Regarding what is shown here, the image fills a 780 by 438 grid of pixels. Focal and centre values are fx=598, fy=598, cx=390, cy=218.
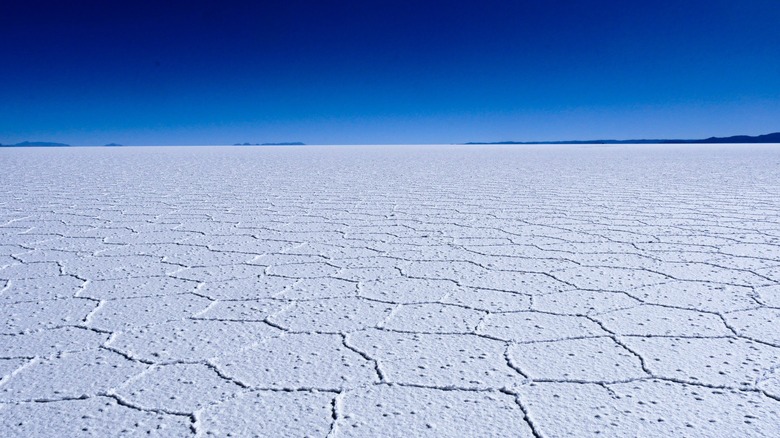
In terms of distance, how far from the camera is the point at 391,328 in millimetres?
1535

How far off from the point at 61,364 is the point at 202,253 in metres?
1.21

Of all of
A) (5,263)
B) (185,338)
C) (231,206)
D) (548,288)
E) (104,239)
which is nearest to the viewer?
(185,338)

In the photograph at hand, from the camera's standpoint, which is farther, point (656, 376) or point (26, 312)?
point (26, 312)

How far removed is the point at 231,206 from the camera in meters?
4.18

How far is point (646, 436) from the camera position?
1003mm

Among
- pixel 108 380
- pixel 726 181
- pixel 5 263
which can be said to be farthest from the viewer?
pixel 726 181

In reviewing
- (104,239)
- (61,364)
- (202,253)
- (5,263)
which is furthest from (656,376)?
(104,239)

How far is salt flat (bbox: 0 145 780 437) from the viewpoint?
1081 millimetres

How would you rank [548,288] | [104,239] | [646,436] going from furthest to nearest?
1. [104,239]
2. [548,288]
3. [646,436]

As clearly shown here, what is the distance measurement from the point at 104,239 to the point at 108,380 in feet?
5.81

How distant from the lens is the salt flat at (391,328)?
3.55ft

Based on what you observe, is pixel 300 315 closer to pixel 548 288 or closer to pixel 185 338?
pixel 185 338

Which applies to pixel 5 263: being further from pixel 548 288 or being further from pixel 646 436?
pixel 646 436

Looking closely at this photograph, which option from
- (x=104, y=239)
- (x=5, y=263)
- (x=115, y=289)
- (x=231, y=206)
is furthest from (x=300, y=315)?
(x=231, y=206)
